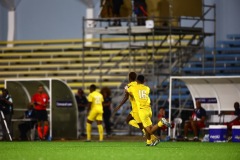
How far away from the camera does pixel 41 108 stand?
35000 mm

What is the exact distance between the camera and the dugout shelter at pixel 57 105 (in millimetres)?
36312

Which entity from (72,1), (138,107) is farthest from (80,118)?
(138,107)

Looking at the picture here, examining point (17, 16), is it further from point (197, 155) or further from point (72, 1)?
point (197, 155)

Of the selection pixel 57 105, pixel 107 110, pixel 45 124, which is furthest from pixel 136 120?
pixel 107 110

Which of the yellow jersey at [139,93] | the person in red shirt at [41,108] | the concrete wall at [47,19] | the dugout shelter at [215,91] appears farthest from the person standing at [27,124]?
the concrete wall at [47,19]

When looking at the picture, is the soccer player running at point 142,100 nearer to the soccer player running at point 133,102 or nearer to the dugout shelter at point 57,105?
the soccer player running at point 133,102

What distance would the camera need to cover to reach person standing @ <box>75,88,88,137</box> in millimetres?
37853

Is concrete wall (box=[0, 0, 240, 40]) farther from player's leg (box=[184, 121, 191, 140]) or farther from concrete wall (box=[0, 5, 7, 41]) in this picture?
player's leg (box=[184, 121, 191, 140])

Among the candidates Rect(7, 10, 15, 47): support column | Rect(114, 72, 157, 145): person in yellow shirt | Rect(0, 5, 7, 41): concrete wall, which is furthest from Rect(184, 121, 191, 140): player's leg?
Rect(0, 5, 7, 41): concrete wall

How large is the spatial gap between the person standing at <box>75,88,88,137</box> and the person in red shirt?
272 cm

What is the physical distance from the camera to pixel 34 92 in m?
38.0

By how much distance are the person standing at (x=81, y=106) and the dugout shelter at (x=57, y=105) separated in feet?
3.63

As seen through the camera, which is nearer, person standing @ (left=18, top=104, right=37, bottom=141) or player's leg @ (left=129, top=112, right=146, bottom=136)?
player's leg @ (left=129, top=112, right=146, bottom=136)

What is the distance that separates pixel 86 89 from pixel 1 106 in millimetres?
8556
